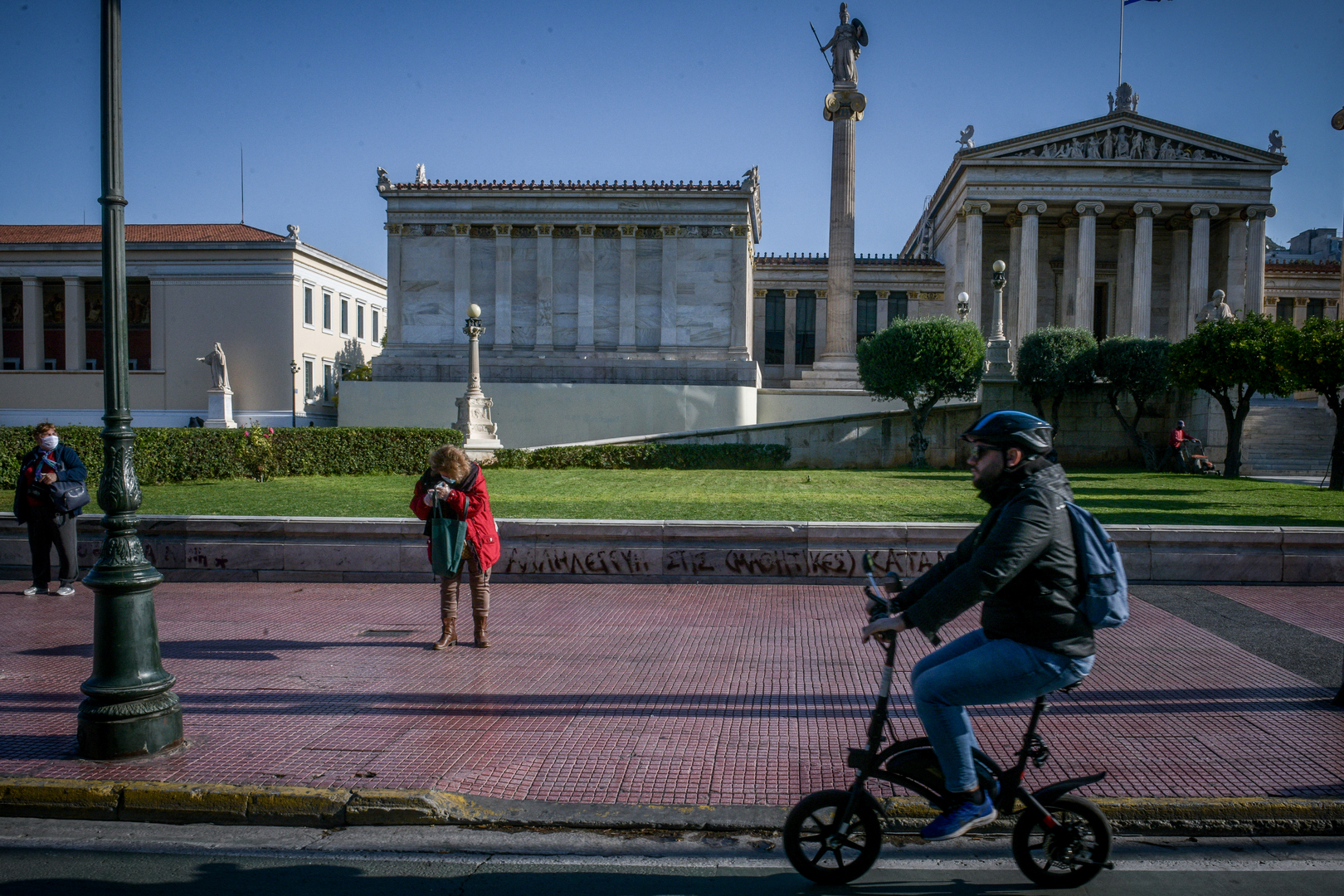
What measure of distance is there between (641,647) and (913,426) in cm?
2473

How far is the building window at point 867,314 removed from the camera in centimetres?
5038

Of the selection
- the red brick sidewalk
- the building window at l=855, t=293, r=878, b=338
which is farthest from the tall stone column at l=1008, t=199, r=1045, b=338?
the red brick sidewalk

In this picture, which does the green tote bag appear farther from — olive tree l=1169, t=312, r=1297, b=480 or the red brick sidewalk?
olive tree l=1169, t=312, r=1297, b=480

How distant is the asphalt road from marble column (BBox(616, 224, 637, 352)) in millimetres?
34958

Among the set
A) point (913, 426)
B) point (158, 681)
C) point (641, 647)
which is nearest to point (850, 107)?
point (913, 426)

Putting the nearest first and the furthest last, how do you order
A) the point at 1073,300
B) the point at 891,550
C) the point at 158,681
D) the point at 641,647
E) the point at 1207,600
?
the point at 158,681 → the point at 641,647 → the point at 1207,600 → the point at 891,550 → the point at 1073,300

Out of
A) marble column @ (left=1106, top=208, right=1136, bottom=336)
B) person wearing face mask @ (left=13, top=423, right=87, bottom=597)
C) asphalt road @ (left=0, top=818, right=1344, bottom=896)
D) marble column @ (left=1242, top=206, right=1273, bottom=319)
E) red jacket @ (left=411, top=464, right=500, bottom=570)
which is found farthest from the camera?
marble column @ (left=1106, top=208, right=1136, bottom=336)

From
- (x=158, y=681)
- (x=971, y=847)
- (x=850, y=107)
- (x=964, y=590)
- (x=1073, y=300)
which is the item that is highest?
(x=850, y=107)

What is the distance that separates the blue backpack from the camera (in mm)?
3654

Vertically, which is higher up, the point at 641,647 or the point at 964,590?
the point at 964,590

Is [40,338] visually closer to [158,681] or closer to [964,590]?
[158,681]

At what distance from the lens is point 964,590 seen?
3.60 meters

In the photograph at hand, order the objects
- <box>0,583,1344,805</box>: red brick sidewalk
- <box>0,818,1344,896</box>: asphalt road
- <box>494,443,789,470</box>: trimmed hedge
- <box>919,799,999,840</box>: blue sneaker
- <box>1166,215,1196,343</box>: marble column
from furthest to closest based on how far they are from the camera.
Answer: <box>1166,215,1196,343</box>: marble column
<box>494,443,789,470</box>: trimmed hedge
<box>0,583,1344,805</box>: red brick sidewalk
<box>0,818,1344,896</box>: asphalt road
<box>919,799,999,840</box>: blue sneaker

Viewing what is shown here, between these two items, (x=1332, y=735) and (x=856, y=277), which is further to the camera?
(x=856, y=277)
